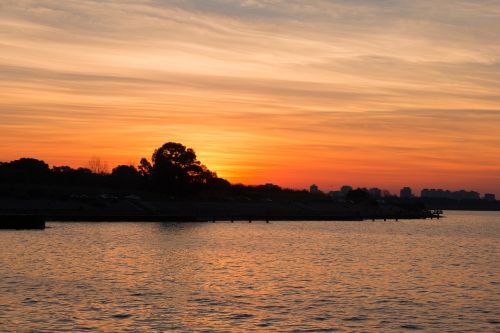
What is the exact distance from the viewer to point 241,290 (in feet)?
185

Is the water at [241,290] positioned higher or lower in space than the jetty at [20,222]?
lower

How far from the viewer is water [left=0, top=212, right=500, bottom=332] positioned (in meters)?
43.0

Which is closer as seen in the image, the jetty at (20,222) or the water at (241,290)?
the water at (241,290)

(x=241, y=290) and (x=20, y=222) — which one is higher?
(x=20, y=222)

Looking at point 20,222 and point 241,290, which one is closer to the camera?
point 241,290

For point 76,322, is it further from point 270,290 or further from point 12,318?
point 270,290

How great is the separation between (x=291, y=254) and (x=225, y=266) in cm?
1914

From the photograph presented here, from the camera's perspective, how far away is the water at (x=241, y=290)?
141 ft

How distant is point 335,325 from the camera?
4256 cm

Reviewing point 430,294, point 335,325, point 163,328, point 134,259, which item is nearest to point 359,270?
point 430,294

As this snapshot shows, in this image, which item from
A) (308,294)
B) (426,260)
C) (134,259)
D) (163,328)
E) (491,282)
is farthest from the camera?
(426,260)

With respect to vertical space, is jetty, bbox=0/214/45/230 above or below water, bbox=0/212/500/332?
above

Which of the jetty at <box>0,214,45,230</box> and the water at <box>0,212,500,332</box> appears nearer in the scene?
the water at <box>0,212,500,332</box>

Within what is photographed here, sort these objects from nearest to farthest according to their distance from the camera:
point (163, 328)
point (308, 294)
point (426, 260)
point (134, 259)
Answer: point (163, 328)
point (308, 294)
point (134, 259)
point (426, 260)
